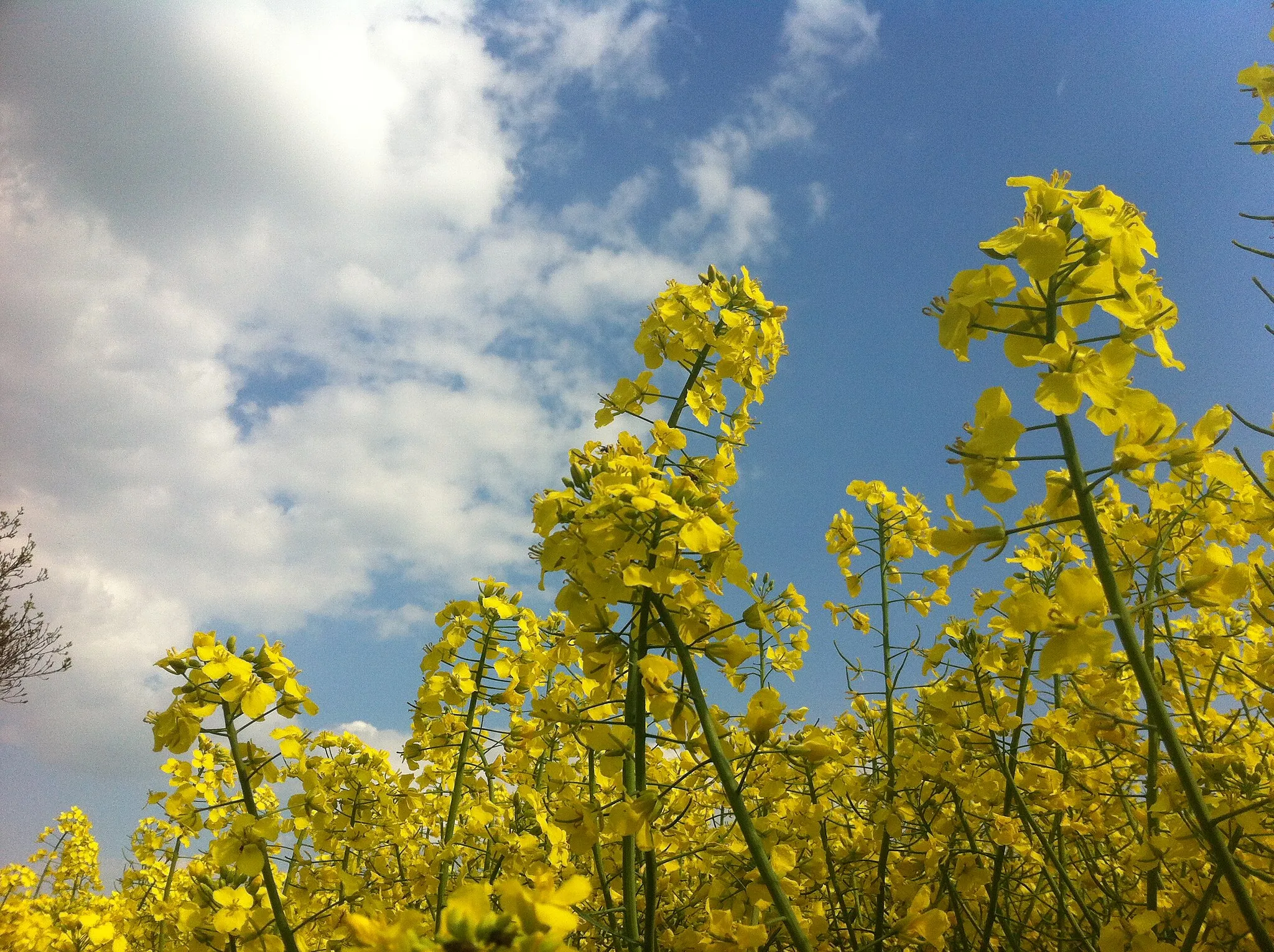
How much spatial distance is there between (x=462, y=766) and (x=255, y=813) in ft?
4.40

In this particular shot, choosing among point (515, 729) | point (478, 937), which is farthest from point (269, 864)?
point (478, 937)

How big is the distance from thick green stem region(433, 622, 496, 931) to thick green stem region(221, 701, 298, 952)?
3.85 feet

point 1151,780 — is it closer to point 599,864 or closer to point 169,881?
point 599,864

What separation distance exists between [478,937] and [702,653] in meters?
1.20

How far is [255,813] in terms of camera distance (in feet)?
9.07

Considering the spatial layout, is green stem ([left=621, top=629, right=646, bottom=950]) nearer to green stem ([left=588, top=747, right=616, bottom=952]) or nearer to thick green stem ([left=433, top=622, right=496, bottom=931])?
green stem ([left=588, top=747, right=616, bottom=952])

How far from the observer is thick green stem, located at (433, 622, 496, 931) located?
3.92 meters

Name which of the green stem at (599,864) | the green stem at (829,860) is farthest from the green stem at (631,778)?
the green stem at (829,860)

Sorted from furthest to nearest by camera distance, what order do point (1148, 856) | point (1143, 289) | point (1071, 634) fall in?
point (1148, 856) < point (1143, 289) < point (1071, 634)

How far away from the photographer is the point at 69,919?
198 inches

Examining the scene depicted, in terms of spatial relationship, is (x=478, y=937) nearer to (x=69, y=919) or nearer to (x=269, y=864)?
(x=269, y=864)

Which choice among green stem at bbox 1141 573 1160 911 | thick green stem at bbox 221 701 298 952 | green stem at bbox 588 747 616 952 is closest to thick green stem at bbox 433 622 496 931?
green stem at bbox 588 747 616 952

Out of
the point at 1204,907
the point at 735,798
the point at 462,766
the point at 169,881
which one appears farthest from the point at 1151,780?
the point at 169,881

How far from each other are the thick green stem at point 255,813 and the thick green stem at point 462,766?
1.17 m
